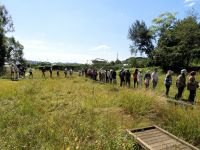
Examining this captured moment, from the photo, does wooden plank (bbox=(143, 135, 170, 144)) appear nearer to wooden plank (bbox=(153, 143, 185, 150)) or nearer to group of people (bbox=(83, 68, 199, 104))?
wooden plank (bbox=(153, 143, 185, 150))

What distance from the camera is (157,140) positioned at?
7.46 meters

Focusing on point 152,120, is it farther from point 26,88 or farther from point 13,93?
point 26,88

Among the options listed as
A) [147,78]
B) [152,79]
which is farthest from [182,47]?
[152,79]

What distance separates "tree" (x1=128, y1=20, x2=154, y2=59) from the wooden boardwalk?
212 ft

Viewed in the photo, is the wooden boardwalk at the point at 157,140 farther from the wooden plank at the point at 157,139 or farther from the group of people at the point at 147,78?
the group of people at the point at 147,78

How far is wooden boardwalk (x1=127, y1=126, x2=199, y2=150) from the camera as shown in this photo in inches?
271

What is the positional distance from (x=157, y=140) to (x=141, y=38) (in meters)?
67.8

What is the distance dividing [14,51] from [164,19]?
65.1 m

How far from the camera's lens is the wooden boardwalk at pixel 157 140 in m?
6.89

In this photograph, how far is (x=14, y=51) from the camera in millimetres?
106375

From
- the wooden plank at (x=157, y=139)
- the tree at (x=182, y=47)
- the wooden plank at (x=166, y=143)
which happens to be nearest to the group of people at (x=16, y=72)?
the tree at (x=182, y=47)

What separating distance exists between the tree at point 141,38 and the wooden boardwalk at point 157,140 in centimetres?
6473

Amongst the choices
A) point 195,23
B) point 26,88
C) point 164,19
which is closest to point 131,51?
point 164,19

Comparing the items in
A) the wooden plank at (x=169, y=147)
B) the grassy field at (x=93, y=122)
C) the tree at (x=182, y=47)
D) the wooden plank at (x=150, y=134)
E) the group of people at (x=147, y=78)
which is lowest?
the wooden plank at (x=169, y=147)
